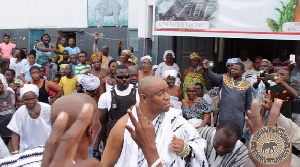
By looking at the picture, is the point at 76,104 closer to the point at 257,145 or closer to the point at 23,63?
the point at 257,145

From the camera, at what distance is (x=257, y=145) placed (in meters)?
1.60

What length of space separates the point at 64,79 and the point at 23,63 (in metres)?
2.12

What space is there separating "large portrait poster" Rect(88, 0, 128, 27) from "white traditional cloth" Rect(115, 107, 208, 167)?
8148 mm

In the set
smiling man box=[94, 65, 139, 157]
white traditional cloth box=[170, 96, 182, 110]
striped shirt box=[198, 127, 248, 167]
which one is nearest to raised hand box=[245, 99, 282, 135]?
striped shirt box=[198, 127, 248, 167]

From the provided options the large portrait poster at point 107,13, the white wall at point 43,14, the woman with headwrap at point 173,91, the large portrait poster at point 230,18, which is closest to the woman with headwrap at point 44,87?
the woman with headwrap at point 173,91

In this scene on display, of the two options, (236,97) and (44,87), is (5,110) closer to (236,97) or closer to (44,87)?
(44,87)

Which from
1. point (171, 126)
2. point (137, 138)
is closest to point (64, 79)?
point (171, 126)

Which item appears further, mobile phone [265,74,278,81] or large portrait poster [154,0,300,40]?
large portrait poster [154,0,300,40]

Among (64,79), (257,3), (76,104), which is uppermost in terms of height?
(257,3)

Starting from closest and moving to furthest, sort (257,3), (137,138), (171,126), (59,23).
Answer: (137,138) → (171,126) → (257,3) → (59,23)

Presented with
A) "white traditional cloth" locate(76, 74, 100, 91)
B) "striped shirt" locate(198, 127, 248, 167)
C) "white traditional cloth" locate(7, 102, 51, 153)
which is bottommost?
"white traditional cloth" locate(7, 102, 51, 153)

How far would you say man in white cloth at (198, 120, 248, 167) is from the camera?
2725 millimetres

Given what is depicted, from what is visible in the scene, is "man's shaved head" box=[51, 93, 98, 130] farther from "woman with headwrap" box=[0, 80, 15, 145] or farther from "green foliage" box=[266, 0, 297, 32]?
"green foliage" box=[266, 0, 297, 32]

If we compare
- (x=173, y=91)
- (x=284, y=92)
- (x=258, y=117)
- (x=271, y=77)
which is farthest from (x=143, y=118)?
(x=173, y=91)
